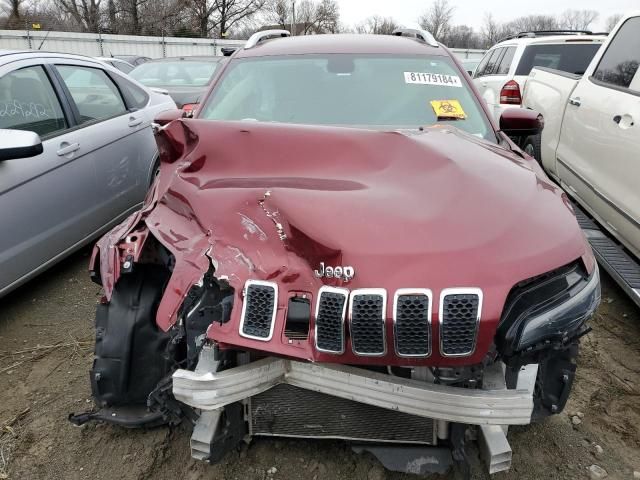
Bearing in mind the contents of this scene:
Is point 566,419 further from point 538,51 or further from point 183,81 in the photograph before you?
point 183,81

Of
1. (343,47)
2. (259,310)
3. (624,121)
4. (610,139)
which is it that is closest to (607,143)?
(610,139)

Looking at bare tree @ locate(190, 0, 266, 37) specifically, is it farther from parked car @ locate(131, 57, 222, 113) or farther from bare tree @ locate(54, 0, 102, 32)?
parked car @ locate(131, 57, 222, 113)

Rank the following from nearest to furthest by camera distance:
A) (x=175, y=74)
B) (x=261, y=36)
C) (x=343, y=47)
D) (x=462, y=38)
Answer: (x=343, y=47) < (x=261, y=36) < (x=175, y=74) < (x=462, y=38)

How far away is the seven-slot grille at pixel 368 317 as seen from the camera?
169 cm

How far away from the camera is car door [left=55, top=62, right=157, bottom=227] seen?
13.8 feet

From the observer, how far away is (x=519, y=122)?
Result: 334cm

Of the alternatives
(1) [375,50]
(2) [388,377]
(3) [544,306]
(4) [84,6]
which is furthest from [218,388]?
(4) [84,6]

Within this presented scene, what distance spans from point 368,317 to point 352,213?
0.39m

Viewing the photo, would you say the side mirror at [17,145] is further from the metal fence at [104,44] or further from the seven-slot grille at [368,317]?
the metal fence at [104,44]

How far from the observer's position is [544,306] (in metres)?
1.80

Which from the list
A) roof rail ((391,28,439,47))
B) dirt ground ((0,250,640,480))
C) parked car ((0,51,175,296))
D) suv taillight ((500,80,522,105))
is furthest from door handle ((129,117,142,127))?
suv taillight ((500,80,522,105))

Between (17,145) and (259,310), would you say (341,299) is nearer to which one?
(259,310)

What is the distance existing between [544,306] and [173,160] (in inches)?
66.5

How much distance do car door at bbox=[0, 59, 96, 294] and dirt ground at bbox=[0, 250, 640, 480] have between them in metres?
0.58
